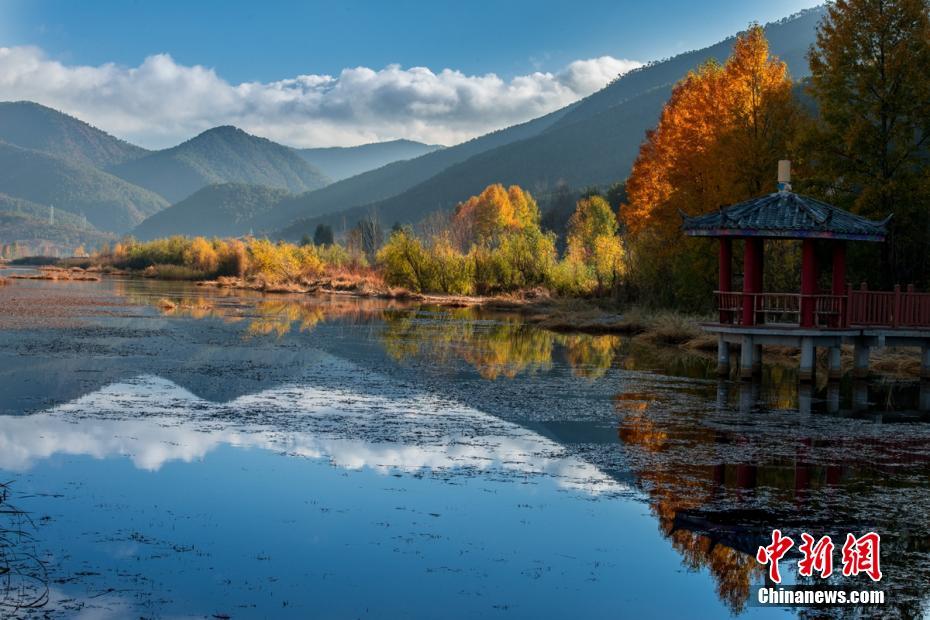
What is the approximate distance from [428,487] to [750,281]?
1557 cm

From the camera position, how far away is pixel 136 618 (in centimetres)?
772

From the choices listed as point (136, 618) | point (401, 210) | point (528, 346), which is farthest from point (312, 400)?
point (401, 210)

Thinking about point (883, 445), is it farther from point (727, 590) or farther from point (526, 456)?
point (727, 590)

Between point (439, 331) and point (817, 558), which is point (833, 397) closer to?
point (817, 558)

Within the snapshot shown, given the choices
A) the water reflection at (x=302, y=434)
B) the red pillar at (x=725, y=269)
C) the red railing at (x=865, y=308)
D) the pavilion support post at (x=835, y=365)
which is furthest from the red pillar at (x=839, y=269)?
the water reflection at (x=302, y=434)

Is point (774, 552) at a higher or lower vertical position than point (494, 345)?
lower

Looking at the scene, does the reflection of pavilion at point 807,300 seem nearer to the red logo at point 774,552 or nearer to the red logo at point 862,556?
the red logo at point 862,556

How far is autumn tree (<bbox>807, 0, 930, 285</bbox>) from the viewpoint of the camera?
3005 cm

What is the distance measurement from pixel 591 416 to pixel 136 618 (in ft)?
39.8

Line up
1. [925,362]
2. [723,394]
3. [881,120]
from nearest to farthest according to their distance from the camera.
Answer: [723,394] < [925,362] < [881,120]

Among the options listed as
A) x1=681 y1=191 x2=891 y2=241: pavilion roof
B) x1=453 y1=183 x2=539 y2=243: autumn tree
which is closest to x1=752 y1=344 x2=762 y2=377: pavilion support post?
x1=681 y1=191 x2=891 y2=241: pavilion roof

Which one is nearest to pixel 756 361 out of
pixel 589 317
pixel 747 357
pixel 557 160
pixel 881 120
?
pixel 747 357

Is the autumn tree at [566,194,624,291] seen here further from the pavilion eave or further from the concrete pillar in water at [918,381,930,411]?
the pavilion eave

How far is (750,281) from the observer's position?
25.6m
